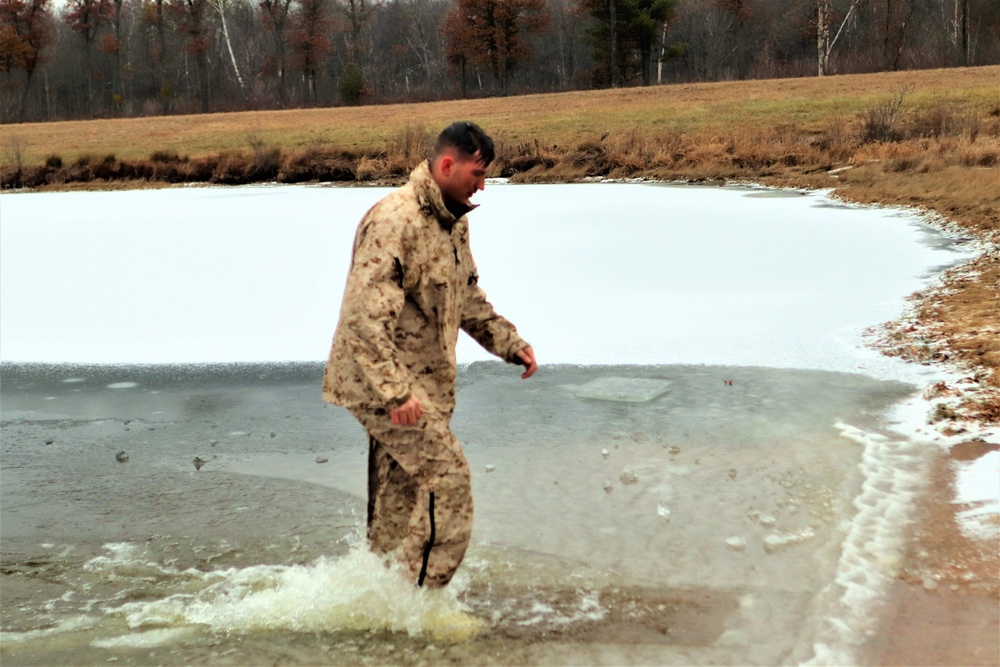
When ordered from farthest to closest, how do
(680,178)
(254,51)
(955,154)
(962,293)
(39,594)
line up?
(254,51), (680,178), (955,154), (962,293), (39,594)

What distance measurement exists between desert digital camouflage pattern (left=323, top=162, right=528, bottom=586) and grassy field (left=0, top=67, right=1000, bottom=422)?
135 inches

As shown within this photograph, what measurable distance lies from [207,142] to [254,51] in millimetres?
42108

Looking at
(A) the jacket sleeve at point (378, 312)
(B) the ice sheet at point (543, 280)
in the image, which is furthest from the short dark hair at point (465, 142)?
(B) the ice sheet at point (543, 280)

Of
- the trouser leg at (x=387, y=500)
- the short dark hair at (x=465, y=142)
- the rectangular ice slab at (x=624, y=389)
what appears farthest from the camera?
the rectangular ice slab at (x=624, y=389)

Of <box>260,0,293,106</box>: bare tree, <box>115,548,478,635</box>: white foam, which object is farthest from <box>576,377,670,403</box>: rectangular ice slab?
<box>260,0,293,106</box>: bare tree

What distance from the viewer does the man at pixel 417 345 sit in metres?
3.14

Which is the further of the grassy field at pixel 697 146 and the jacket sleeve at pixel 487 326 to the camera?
the grassy field at pixel 697 146

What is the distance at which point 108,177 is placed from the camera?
29.3m

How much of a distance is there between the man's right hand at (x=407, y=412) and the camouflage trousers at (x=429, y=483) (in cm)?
18

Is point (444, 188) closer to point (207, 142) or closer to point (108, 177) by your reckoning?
point (108, 177)

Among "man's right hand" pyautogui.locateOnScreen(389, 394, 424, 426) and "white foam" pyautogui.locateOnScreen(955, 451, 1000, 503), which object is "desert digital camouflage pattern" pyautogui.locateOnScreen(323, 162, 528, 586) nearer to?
"man's right hand" pyautogui.locateOnScreen(389, 394, 424, 426)

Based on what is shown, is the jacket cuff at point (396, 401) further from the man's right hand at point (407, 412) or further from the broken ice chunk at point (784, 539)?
the broken ice chunk at point (784, 539)

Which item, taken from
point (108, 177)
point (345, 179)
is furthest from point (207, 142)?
point (345, 179)

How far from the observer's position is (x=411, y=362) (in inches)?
134
